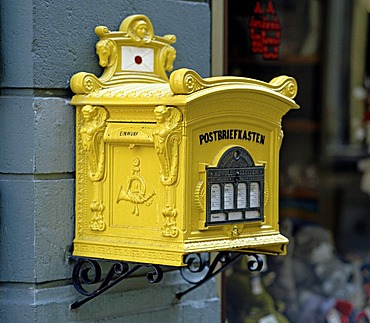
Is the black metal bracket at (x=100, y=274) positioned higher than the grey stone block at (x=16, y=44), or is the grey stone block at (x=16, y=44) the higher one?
the grey stone block at (x=16, y=44)

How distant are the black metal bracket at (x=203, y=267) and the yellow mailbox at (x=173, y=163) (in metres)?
0.19

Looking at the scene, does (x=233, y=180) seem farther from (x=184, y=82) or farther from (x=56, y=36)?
(x=56, y=36)

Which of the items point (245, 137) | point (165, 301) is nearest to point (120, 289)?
point (165, 301)

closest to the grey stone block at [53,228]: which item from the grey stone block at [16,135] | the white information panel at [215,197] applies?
the grey stone block at [16,135]

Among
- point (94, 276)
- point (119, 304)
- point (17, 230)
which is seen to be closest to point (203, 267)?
point (119, 304)

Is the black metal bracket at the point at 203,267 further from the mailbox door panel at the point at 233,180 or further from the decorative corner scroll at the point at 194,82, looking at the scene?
the decorative corner scroll at the point at 194,82

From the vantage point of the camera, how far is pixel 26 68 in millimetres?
4445

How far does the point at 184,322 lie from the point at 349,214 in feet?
11.6

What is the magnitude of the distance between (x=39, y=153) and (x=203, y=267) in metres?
1.03

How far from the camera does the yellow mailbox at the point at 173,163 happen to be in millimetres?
4219

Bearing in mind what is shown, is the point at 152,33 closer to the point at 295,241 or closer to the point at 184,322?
the point at 184,322

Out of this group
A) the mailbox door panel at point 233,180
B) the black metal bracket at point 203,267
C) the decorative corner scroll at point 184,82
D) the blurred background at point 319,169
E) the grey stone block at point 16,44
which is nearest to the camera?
the decorative corner scroll at point 184,82

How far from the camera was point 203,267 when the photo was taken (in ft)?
A: 16.3

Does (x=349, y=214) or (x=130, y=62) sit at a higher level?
(x=130, y=62)
